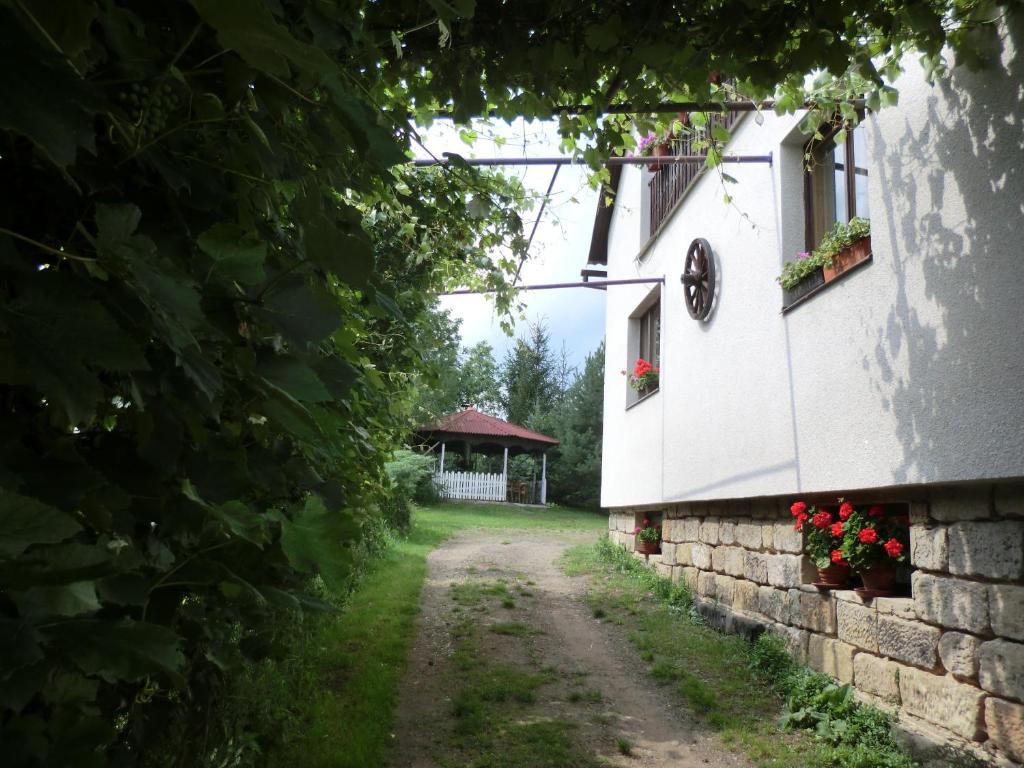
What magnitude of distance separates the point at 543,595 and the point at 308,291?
8.04m

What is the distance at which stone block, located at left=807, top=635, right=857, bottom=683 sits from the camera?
4.89m

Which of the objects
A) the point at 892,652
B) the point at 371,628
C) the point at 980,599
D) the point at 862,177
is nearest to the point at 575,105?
the point at 862,177

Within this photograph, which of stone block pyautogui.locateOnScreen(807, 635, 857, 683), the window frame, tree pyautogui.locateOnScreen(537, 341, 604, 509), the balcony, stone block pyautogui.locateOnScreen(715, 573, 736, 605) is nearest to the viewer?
stone block pyautogui.locateOnScreen(807, 635, 857, 683)

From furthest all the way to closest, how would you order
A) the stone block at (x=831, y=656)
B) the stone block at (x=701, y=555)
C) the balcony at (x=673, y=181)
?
1. the balcony at (x=673, y=181)
2. the stone block at (x=701, y=555)
3. the stone block at (x=831, y=656)

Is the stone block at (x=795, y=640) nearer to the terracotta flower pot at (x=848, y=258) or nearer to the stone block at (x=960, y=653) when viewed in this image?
the stone block at (x=960, y=653)

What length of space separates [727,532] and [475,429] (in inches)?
863

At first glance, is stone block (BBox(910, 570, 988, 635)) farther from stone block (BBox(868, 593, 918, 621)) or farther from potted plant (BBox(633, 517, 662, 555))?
potted plant (BBox(633, 517, 662, 555))

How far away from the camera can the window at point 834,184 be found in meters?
5.19

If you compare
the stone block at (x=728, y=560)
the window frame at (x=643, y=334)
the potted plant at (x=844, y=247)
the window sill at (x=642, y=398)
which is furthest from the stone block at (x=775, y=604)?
the window frame at (x=643, y=334)

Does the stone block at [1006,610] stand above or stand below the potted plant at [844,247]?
below

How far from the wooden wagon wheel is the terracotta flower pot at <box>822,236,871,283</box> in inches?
86.3

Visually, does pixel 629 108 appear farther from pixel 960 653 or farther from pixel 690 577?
pixel 690 577

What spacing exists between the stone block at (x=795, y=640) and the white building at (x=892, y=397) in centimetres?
2

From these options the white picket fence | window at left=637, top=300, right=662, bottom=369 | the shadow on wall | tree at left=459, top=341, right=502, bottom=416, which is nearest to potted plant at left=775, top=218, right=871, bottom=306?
the shadow on wall
